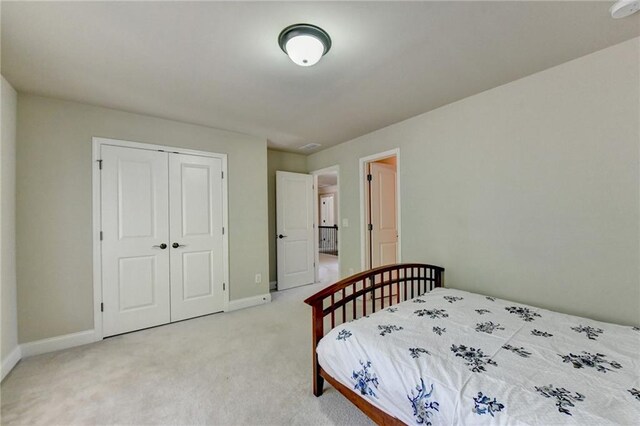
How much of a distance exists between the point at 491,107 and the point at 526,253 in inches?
53.2

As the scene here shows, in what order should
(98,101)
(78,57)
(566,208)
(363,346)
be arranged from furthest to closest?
(98,101) < (566,208) < (78,57) < (363,346)

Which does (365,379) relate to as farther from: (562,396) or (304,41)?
(304,41)

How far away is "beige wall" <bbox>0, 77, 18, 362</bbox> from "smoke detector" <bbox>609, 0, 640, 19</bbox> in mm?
4259

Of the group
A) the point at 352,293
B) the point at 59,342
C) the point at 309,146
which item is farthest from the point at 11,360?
the point at 309,146

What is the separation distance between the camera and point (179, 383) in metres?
1.96

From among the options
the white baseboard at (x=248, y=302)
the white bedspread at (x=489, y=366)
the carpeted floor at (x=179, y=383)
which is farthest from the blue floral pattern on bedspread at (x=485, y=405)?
the white baseboard at (x=248, y=302)

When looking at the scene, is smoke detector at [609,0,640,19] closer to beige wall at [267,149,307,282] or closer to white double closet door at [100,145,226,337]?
white double closet door at [100,145,226,337]

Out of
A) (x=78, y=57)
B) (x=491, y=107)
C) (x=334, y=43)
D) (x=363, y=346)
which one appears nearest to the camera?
(x=363, y=346)

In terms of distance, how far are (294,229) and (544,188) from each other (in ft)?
11.3

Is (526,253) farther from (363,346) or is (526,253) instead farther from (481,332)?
(363,346)

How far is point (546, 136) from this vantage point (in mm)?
2088

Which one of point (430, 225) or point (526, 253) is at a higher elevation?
point (430, 225)

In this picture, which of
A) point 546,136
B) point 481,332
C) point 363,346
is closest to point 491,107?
point 546,136

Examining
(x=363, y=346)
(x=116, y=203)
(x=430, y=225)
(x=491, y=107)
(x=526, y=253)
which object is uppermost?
(x=491, y=107)
